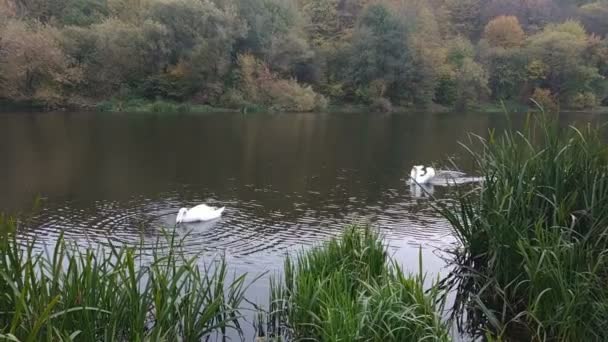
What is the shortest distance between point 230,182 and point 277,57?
29721 millimetres

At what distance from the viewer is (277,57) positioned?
42969 mm

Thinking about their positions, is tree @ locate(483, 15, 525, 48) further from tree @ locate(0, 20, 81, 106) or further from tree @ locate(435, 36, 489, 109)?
tree @ locate(0, 20, 81, 106)

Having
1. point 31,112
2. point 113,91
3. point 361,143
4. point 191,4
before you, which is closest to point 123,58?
point 113,91

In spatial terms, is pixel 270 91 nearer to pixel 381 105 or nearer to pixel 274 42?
pixel 274 42

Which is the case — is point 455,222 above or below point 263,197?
above

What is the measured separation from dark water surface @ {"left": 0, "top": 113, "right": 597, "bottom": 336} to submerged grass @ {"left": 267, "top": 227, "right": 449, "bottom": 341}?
1.41 metres

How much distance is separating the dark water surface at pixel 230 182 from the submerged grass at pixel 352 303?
4.62 feet

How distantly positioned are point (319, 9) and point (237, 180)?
4304 cm

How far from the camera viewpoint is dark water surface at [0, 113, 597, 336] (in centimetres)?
953

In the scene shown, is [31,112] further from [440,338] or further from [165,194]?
[440,338]

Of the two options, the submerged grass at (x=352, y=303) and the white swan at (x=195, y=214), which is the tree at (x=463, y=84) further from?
the submerged grass at (x=352, y=303)

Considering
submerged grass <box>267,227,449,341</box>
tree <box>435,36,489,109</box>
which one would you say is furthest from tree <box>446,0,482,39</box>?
submerged grass <box>267,227,449,341</box>

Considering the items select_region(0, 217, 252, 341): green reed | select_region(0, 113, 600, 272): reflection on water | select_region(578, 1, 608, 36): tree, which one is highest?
select_region(578, 1, 608, 36): tree

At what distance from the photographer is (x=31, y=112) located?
108ft
